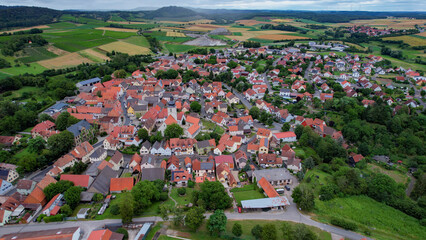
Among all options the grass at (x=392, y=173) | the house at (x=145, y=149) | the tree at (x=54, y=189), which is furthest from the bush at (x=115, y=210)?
the grass at (x=392, y=173)

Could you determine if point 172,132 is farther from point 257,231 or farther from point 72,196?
point 257,231

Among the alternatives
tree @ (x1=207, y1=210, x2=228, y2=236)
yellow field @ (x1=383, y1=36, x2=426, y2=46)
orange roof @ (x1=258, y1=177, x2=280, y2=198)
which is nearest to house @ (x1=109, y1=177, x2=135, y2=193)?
tree @ (x1=207, y1=210, x2=228, y2=236)

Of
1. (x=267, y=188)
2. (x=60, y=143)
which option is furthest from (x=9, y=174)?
(x=267, y=188)

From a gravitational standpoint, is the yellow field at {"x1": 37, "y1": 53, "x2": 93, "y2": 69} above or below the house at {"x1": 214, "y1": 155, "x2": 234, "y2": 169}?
above

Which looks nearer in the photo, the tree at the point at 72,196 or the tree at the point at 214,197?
the tree at the point at 214,197

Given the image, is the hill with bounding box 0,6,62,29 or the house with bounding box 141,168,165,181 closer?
the house with bounding box 141,168,165,181

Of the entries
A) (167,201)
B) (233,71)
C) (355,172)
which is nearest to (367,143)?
(355,172)

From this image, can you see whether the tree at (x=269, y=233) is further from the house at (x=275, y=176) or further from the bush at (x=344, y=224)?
the house at (x=275, y=176)

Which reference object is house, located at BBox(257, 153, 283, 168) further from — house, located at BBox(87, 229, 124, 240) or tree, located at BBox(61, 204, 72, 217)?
tree, located at BBox(61, 204, 72, 217)
